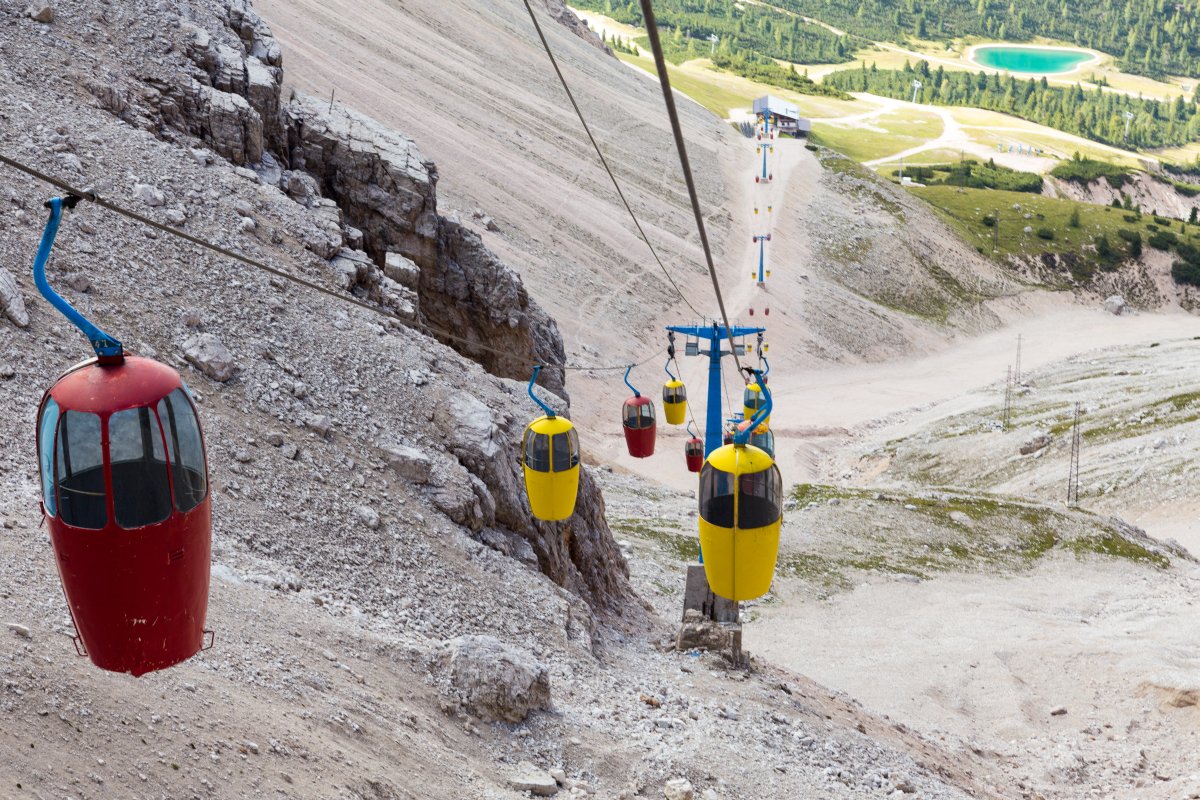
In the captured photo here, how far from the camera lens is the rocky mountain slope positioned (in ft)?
40.8

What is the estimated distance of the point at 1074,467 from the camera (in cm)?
5316

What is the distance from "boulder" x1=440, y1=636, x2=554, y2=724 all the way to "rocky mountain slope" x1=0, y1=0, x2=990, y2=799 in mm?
33

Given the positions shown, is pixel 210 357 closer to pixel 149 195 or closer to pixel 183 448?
pixel 149 195

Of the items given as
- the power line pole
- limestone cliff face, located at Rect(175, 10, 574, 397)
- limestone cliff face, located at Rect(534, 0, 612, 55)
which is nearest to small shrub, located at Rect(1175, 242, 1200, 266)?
the power line pole

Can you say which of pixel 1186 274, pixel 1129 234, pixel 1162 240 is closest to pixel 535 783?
pixel 1186 274

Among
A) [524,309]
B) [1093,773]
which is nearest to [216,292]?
[524,309]

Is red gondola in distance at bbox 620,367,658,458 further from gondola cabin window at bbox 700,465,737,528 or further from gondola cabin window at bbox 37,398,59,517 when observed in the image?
gondola cabin window at bbox 37,398,59,517

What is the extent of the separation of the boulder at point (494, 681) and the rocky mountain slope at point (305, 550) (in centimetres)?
3

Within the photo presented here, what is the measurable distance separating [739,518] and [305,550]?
7.61m

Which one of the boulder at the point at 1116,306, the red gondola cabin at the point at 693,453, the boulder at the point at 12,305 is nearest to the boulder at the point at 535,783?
the boulder at the point at 12,305

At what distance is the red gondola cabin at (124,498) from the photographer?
27.6ft

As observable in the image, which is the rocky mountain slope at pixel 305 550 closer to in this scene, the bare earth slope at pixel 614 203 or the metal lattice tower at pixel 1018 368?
the bare earth slope at pixel 614 203

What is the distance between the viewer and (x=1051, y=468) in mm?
54312

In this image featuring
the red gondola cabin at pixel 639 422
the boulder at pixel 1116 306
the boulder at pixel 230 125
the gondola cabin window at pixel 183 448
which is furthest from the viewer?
the boulder at pixel 1116 306
